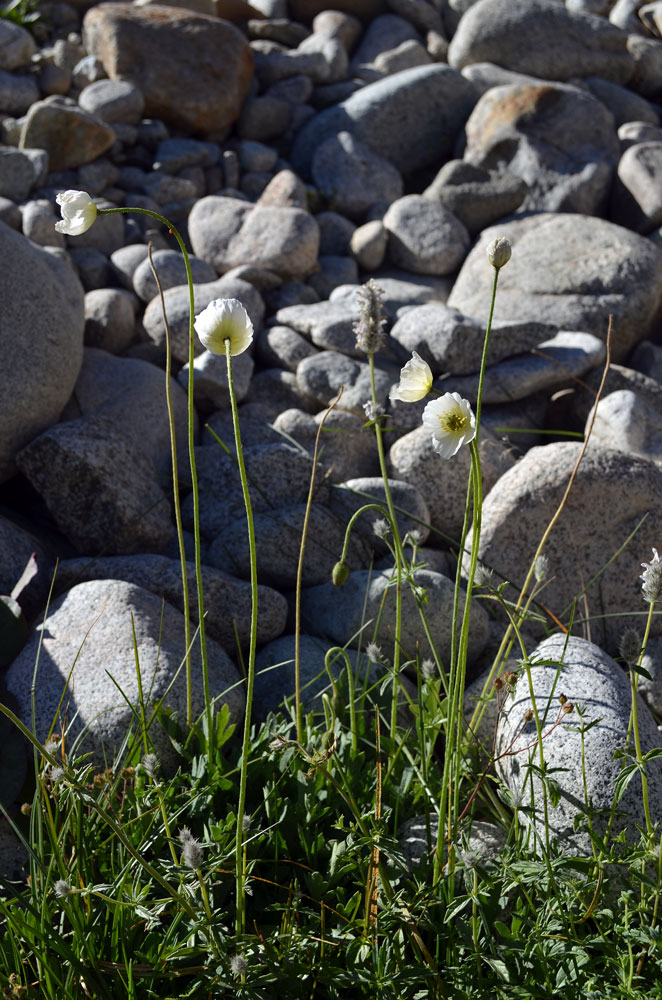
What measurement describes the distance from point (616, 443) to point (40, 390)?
2526 mm

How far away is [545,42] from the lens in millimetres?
7324

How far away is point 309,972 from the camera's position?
1905 mm

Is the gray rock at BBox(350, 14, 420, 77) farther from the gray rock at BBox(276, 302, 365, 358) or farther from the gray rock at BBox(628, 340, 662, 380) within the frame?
the gray rock at BBox(628, 340, 662, 380)

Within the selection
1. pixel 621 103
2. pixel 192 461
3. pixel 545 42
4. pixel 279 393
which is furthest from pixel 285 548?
pixel 545 42

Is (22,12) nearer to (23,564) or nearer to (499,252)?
(23,564)

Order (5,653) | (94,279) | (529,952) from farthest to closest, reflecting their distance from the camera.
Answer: (94,279) < (5,653) < (529,952)

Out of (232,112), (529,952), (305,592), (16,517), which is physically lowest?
(305,592)

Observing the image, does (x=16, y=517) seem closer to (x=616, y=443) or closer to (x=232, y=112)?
(x=616, y=443)

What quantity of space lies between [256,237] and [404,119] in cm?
209

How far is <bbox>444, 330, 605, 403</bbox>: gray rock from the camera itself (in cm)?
454

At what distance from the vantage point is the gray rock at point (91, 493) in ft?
12.0

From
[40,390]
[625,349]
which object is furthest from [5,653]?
[625,349]

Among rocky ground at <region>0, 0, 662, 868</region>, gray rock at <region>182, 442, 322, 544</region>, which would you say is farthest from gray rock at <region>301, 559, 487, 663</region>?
gray rock at <region>182, 442, 322, 544</region>

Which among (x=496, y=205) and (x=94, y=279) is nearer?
(x=94, y=279)
